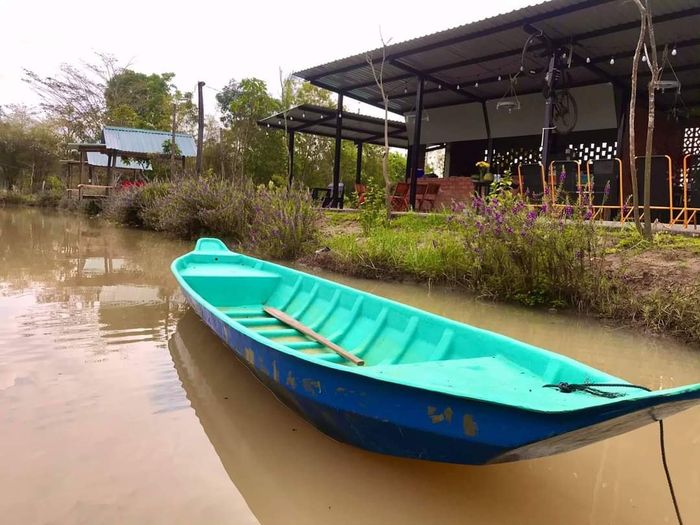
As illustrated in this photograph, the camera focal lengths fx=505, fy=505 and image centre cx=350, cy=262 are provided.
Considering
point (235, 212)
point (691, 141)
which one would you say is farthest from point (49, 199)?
point (691, 141)

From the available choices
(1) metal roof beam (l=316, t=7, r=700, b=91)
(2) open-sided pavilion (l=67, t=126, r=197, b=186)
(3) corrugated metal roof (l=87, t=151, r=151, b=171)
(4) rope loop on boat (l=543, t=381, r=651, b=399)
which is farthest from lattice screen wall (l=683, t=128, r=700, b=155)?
(3) corrugated metal roof (l=87, t=151, r=151, b=171)

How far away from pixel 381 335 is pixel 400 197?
8370 mm

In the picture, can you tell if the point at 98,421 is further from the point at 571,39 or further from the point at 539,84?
the point at 539,84

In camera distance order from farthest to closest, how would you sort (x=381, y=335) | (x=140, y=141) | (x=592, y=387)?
(x=140, y=141) < (x=381, y=335) < (x=592, y=387)

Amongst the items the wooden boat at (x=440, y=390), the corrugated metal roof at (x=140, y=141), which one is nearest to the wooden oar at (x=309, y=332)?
the wooden boat at (x=440, y=390)

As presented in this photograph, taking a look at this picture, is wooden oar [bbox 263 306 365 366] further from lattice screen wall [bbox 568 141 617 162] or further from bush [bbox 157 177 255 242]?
lattice screen wall [bbox 568 141 617 162]

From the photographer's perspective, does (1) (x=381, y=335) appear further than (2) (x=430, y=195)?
No

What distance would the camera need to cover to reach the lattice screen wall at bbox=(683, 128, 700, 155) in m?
11.3

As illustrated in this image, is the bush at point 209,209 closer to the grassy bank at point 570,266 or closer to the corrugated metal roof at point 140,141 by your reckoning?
the grassy bank at point 570,266

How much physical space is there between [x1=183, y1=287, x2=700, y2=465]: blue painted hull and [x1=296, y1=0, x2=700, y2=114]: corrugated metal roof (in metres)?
6.84

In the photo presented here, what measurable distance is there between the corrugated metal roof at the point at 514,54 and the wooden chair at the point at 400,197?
2.29 metres

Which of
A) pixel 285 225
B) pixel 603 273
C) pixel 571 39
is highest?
pixel 571 39

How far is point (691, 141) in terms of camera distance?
11.5 meters

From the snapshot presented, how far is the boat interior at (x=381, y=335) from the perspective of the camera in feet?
6.19
